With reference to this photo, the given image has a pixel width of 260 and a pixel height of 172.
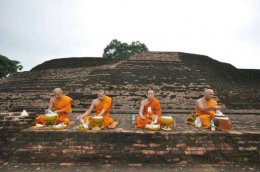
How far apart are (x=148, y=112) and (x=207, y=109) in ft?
3.91

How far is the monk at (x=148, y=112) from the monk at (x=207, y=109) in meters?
0.85

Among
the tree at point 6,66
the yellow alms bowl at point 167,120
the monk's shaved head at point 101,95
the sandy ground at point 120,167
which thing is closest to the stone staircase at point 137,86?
the monk's shaved head at point 101,95

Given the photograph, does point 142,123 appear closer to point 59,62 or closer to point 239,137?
point 239,137

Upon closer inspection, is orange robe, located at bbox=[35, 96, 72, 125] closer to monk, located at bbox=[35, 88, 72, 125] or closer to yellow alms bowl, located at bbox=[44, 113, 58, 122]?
monk, located at bbox=[35, 88, 72, 125]

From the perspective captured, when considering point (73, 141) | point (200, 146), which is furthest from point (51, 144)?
point (200, 146)

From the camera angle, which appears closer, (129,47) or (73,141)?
(73,141)

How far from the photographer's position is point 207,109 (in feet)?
13.9

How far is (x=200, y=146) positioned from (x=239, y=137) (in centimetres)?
66

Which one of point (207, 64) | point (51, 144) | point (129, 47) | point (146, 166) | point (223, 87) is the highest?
point (129, 47)

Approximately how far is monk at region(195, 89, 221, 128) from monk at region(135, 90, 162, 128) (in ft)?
2.78

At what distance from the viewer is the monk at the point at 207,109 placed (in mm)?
4027

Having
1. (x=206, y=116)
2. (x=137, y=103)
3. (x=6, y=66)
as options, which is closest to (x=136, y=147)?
(x=206, y=116)

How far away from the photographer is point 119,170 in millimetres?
2949

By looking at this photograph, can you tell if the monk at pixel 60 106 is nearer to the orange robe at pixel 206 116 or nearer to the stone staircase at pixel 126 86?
the orange robe at pixel 206 116
